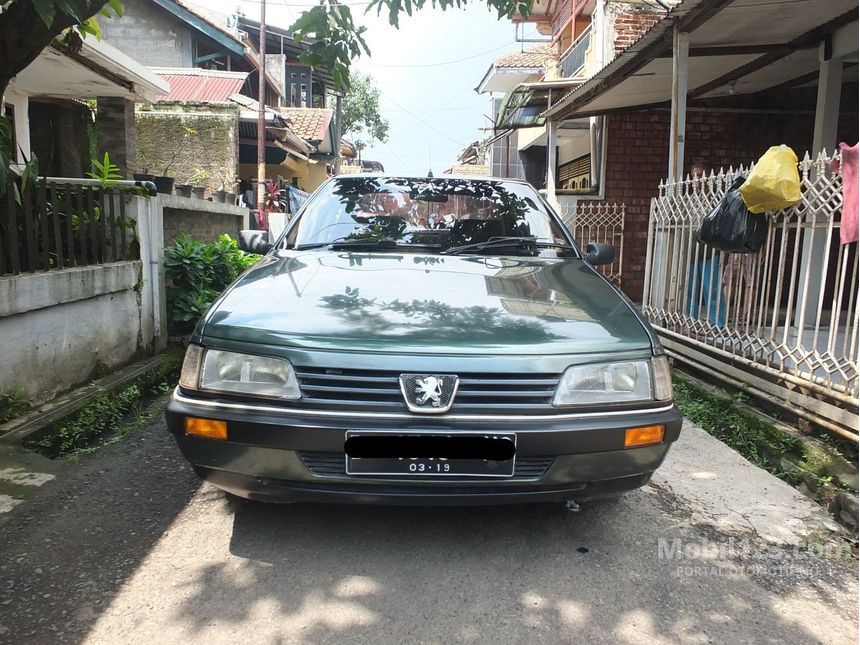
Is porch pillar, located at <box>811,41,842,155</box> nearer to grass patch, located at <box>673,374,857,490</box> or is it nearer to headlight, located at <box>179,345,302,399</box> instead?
grass patch, located at <box>673,374,857,490</box>

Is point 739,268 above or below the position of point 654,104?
below

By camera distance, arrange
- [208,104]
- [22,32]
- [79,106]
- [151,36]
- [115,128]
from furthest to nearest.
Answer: [151,36]
[208,104]
[79,106]
[115,128]
[22,32]

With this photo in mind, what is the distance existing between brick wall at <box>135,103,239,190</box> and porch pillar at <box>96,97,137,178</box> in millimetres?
4442

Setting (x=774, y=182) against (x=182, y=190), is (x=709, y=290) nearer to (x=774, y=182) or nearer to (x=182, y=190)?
(x=774, y=182)

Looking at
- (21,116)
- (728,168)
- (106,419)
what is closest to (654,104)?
(728,168)

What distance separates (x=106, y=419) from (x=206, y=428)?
2.09 meters

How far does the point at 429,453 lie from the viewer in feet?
7.13

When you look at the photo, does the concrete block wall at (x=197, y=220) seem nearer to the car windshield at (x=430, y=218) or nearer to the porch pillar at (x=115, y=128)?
the porch pillar at (x=115, y=128)

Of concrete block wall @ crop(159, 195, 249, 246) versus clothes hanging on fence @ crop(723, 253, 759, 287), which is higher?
concrete block wall @ crop(159, 195, 249, 246)

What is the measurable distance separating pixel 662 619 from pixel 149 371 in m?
3.88

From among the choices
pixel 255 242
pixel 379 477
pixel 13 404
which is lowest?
pixel 13 404

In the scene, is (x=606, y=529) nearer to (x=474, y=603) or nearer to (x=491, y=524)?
(x=491, y=524)

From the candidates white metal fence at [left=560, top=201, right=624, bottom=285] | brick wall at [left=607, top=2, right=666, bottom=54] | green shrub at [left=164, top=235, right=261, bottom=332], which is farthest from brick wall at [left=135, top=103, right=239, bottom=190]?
green shrub at [left=164, top=235, right=261, bottom=332]

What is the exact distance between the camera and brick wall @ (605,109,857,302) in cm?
948
